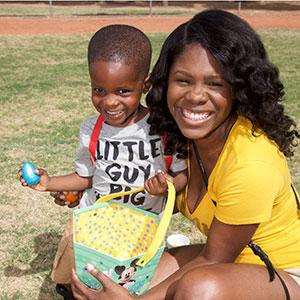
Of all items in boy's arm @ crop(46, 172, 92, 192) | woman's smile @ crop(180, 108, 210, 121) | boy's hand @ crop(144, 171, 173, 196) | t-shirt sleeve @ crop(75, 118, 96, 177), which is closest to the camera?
woman's smile @ crop(180, 108, 210, 121)

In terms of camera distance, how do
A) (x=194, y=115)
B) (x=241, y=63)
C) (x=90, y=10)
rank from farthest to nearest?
1. (x=90, y=10)
2. (x=194, y=115)
3. (x=241, y=63)

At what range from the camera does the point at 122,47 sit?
2.26m


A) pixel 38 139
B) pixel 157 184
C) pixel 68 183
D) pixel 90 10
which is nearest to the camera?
pixel 157 184

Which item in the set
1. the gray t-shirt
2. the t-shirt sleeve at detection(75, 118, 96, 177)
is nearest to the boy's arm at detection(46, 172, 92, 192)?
the t-shirt sleeve at detection(75, 118, 96, 177)

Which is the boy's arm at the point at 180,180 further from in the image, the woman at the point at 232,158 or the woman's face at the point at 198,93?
the woman's face at the point at 198,93

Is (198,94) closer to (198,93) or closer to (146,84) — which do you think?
(198,93)

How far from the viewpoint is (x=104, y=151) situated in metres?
2.42

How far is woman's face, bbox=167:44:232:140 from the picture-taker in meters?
1.89

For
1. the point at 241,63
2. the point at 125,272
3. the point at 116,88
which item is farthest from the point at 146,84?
the point at 125,272

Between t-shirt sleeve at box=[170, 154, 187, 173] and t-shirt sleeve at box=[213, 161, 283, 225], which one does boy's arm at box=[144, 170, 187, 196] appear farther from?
t-shirt sleeve at box=[213, 161, 283, 225]

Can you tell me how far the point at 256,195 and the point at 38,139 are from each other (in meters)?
3.44

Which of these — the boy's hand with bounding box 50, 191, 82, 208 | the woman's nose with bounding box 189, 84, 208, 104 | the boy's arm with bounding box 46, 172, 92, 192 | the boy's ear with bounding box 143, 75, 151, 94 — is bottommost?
the boy's hand with bounding box 50, 191, 82, 208

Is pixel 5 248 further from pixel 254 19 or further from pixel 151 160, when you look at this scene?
pixel 254 19

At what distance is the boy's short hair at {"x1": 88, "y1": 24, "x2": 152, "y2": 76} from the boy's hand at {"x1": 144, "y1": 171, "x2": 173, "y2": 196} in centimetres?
47
